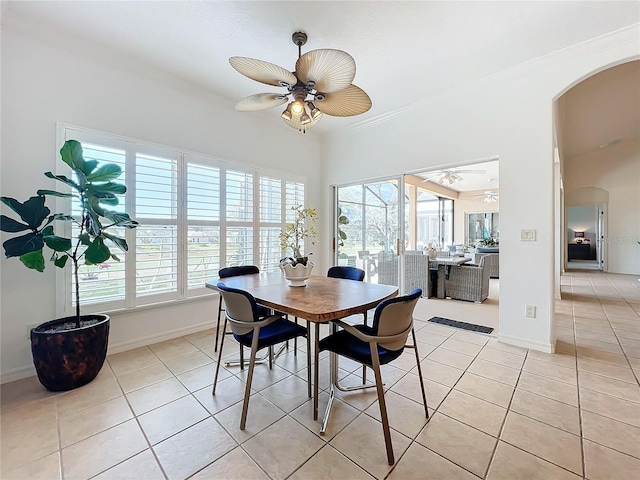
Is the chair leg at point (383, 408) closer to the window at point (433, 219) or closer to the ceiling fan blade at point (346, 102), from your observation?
the ceiling fan blade at point (346, 102)

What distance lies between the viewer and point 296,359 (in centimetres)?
265

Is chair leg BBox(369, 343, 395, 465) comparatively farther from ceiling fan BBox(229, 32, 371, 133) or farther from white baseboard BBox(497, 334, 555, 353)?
white baseboard BBox(497, 334, 555, 353)

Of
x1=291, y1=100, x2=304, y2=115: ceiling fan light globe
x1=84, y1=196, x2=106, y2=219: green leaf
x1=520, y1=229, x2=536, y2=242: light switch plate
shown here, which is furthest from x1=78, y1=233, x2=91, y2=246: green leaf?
x1=520, y1=229, x2=536, y2=242: light switch plate

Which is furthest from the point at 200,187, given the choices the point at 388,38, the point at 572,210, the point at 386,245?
the point at 572,210

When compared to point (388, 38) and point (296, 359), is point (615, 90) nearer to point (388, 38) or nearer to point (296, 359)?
point (388, 38)

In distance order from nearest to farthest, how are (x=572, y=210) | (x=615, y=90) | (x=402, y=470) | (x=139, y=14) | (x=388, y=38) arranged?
(x=402, y=470), (x=139, y=14), (x=388, y=38), (x=615, y=90), (x=572, y=210)

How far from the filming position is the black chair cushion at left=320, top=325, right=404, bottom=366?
5.36ft

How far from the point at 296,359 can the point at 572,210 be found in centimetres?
1157

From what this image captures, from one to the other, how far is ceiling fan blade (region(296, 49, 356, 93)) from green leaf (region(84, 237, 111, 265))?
204 cm

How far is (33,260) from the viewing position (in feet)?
6.61

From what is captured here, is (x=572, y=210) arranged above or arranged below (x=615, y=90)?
below

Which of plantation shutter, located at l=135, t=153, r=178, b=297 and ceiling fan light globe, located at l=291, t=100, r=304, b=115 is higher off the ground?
ceiling fan light globe, located at l=291, t=100, r=304, b=115

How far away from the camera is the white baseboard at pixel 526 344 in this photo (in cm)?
272

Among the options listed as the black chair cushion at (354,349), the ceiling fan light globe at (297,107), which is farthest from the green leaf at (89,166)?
the black chair cushion at (354,349)
